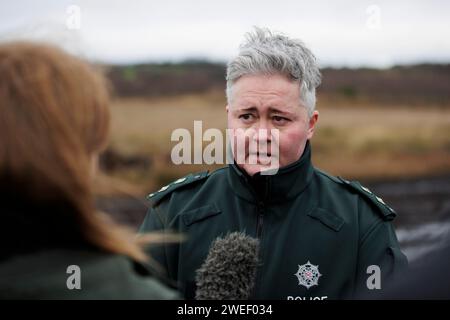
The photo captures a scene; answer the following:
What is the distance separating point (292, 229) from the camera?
278cm

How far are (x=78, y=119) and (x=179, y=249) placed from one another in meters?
1.35

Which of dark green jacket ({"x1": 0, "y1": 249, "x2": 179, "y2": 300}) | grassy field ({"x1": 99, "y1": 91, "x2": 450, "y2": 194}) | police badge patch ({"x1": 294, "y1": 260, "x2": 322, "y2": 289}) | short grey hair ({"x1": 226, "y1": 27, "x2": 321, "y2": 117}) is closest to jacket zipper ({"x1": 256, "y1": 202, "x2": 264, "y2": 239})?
police badge patch ({"x1": 294, "y1": 260, "x2": 322, "y2": 289})

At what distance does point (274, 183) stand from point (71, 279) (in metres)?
1.34

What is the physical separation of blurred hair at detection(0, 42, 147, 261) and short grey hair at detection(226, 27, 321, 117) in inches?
56.0

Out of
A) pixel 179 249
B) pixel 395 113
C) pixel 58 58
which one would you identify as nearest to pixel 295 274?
pixel 179 249

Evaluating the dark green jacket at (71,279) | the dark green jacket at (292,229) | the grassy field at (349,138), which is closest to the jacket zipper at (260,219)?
the dark green jacket at (292,229)

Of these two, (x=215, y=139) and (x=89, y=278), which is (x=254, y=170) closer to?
(x=215, y=139)

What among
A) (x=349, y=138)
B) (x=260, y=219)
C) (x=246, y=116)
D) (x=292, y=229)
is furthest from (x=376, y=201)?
(x=349, y=138)

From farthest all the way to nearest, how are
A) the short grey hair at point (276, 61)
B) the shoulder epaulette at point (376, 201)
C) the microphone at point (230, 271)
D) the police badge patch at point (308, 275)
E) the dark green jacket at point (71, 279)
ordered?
1. the short grey hair at point (276, 61)
2. the shoulder epaulette at point (376, 201)
3. the police badge patch at point (308, 275)
4. the microphone at point (230, 271)
5. the dark green jacket at point (71, 279)

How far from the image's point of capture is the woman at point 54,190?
4.90 ft

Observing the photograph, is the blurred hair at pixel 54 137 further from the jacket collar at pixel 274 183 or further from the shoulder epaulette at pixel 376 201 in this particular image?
the shoulder epaulette at pixel 376 201

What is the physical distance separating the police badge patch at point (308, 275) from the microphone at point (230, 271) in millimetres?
503

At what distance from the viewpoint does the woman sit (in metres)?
1.49

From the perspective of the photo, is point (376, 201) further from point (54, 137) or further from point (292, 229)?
point (54, 137)
